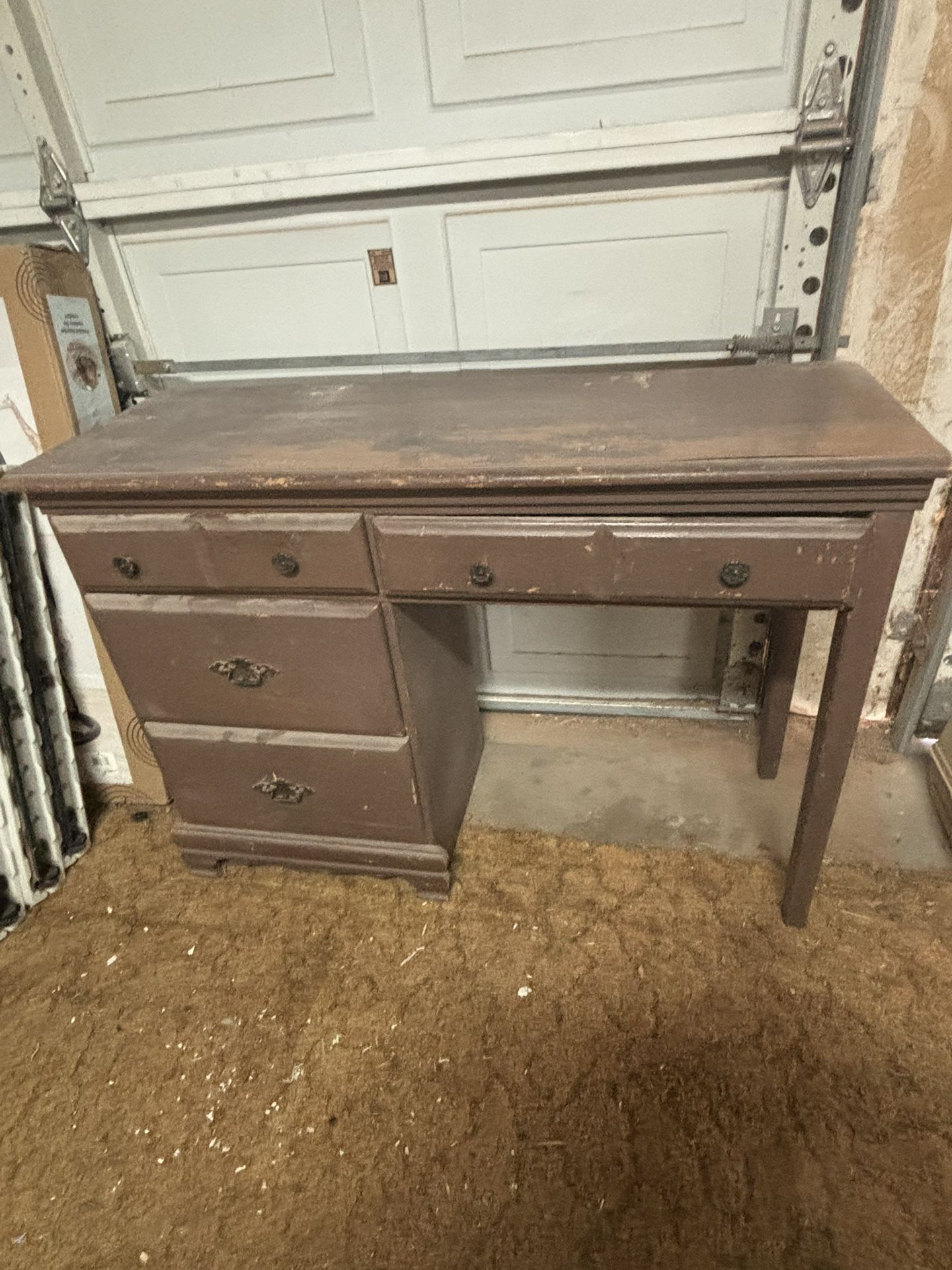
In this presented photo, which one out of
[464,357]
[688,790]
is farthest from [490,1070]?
[464,357]

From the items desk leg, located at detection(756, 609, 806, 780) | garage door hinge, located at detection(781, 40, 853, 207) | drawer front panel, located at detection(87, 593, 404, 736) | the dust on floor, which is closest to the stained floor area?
the dust on floor

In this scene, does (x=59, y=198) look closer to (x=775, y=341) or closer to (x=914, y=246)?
(x=775, y=341)

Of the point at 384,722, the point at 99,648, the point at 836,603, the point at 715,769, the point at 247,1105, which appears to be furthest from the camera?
the point at 715,769

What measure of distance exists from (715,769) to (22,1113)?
170 centimetres

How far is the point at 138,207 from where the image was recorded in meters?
1.59

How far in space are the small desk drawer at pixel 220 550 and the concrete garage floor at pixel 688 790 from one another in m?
0.90

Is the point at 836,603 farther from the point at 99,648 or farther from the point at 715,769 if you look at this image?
the point at 99,648

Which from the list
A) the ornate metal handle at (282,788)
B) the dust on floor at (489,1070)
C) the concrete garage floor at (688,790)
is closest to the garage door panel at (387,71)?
the ornate metal handle at (282,788)

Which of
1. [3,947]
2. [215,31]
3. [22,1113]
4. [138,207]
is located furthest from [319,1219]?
[215,31]

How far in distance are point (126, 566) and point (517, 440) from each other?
0.75 meters

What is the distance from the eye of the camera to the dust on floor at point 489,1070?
1.13 meters

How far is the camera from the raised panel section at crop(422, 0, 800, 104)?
4.34ft

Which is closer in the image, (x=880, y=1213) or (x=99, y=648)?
(x=880, y=1213)

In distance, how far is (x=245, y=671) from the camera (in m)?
1.39
